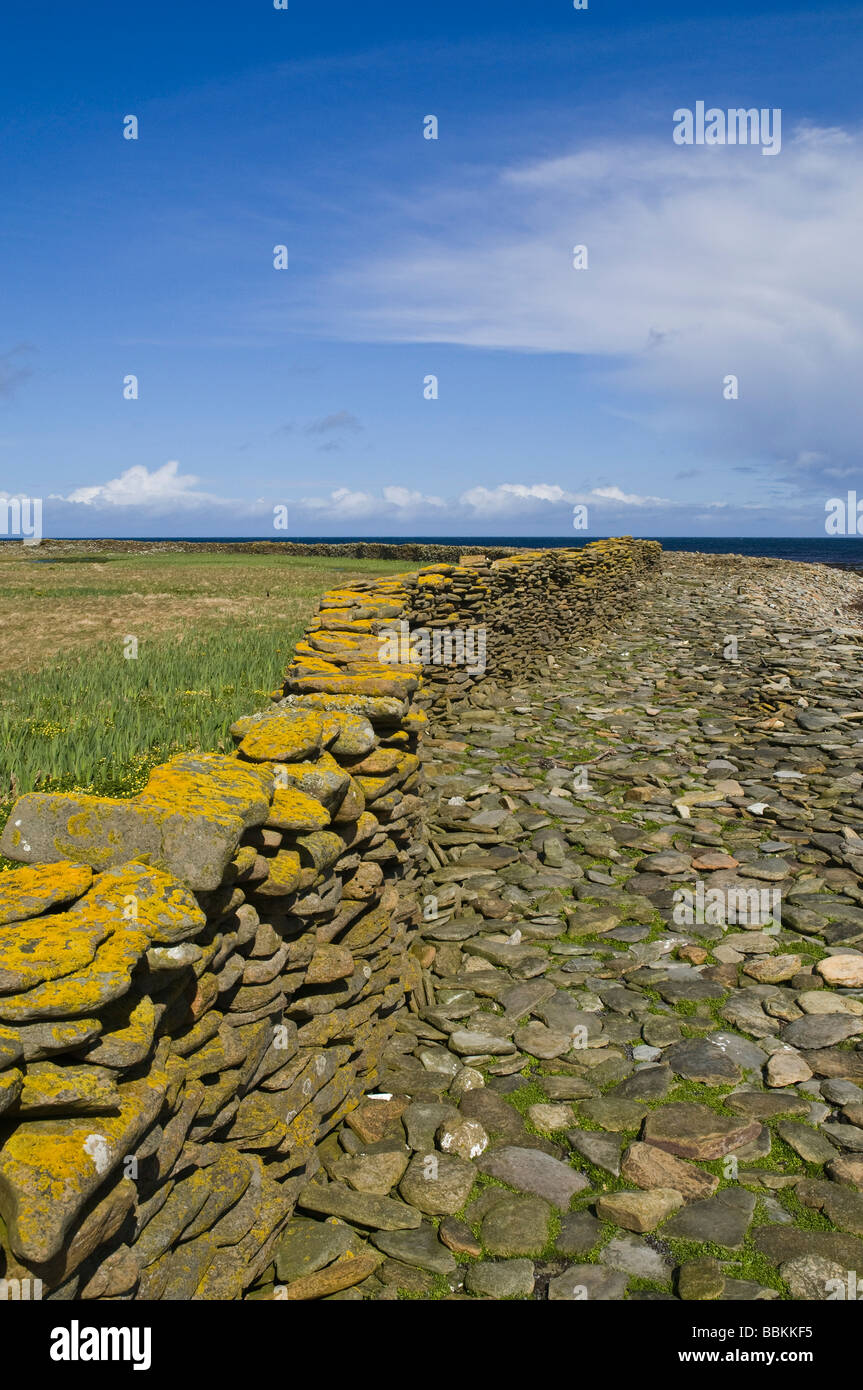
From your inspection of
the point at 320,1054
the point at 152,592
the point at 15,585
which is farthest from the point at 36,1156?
the point at 15,585

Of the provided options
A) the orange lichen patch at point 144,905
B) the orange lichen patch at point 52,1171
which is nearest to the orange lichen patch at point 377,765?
the orange lichen patch at point 144,905

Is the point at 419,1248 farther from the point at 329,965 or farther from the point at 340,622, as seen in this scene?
the point at 340,622

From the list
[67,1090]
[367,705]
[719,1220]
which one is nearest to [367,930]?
[367,705]

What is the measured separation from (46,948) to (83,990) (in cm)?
23

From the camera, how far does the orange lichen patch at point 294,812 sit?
174 inches

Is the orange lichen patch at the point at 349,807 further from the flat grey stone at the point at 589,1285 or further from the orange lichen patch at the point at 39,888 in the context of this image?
the flat grey stone at the point at 589,1285

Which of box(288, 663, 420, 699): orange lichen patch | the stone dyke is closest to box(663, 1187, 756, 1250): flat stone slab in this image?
the stone dyke

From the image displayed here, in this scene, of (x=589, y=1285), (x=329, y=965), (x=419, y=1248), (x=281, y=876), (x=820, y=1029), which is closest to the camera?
(x=589, y=1285)

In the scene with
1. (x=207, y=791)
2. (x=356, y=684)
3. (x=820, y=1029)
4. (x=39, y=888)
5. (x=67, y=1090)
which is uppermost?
(x=356, y=684)

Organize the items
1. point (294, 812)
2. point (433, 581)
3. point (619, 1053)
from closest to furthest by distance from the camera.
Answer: point (294, 812) → point (619, 1053) → point (433, 581)

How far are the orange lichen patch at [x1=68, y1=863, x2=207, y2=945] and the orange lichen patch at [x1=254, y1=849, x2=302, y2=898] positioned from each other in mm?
880

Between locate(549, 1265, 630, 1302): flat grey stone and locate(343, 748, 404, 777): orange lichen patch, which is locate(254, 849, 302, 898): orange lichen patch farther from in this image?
locate(549, 1265, 630, 1302): flat grey stone

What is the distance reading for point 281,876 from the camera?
4301mm
